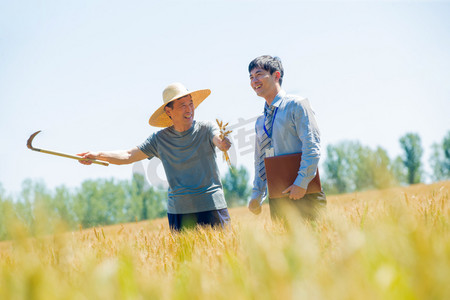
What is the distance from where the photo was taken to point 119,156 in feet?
15.8

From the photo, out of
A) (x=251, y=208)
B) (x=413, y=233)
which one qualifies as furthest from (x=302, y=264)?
(x=251, y=208)

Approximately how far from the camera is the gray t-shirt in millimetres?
4453

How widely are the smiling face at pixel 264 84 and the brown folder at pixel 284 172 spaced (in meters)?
0.62

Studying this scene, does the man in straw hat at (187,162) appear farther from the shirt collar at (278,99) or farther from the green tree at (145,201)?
the green tree at (145,201)

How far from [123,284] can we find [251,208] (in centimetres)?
262

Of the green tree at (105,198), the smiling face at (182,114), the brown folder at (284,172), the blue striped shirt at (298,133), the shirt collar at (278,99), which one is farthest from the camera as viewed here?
the green tree at (105,198)

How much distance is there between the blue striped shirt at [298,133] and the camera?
354 cm

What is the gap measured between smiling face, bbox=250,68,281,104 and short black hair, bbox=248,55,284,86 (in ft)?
0.10

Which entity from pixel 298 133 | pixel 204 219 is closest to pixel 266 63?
pixel 298 133

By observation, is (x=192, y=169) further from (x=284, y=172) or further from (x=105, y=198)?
(x=105, y=198)

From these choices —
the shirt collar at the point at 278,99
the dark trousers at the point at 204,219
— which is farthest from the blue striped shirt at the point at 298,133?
→ the dark trousers at the point at 204,219

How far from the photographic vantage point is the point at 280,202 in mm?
3709

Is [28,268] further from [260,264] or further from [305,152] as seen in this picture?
[305,152]

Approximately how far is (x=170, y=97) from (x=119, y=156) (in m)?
0.93
